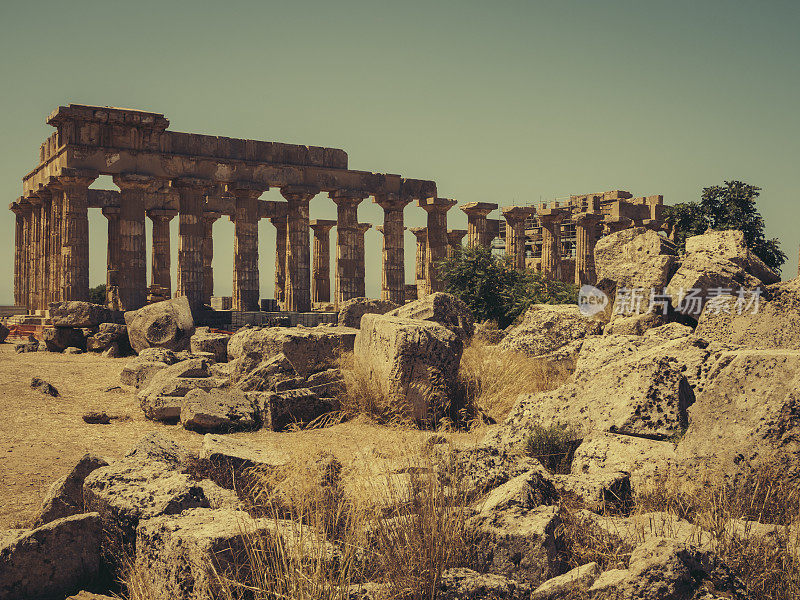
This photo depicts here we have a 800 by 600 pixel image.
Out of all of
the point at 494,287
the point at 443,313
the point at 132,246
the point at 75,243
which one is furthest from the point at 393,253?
the point at 443,313

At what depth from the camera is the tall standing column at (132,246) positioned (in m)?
25.8

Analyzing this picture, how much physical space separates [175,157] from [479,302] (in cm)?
1329

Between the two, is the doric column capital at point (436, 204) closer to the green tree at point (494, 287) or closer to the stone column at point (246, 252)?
the stone column at point (246, 252)

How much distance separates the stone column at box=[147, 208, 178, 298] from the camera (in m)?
31.1

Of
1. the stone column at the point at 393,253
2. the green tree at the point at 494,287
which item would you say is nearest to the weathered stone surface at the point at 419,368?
the green tree at the point at 494,287

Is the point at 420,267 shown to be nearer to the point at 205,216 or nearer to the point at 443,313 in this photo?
the point at 205,216

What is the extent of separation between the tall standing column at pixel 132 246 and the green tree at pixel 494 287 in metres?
11.3

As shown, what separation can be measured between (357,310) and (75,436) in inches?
301

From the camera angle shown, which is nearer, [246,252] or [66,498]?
[66,498]

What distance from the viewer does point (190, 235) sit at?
90.1 feet

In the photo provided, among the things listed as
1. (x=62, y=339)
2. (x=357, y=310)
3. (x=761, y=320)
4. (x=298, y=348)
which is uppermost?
(x=357, y=310)

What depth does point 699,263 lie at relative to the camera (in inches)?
434

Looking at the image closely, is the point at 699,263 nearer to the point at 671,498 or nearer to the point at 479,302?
the point at 671,498

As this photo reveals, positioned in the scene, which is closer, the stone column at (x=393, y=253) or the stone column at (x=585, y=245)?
the stone column at (x=393, y=253)
